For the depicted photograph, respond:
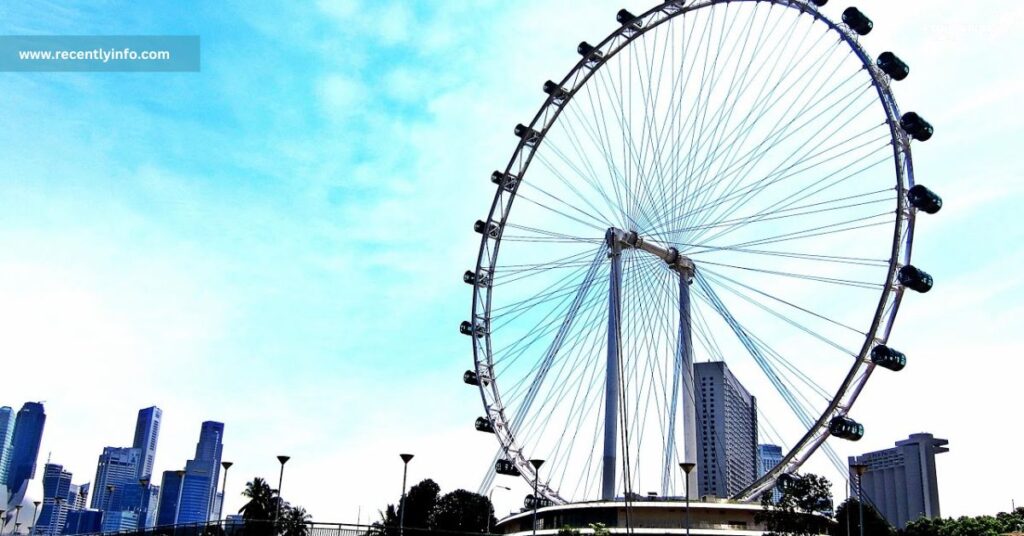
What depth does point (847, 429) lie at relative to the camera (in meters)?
50.1

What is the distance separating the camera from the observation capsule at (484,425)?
7500 centimetres

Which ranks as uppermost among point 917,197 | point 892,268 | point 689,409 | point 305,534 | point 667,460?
point 917,197

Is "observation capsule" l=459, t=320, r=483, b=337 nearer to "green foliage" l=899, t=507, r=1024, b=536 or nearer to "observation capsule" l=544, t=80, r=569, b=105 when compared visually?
"observation capsule" l=544, t=80, r=569, b=105

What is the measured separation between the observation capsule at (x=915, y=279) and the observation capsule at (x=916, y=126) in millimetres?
6902

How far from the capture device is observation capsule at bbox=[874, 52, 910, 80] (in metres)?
50.2

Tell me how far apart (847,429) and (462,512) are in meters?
62.2

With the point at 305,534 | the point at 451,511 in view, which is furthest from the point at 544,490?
the point at 451,511

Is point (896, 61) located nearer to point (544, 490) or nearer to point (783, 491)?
point (783, 491)

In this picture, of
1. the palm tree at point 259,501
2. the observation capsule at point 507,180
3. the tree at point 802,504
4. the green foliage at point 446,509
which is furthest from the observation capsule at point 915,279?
the green foliage at point 446,509

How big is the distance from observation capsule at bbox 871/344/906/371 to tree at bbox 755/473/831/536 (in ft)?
30.1

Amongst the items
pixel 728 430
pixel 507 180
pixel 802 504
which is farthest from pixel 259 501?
pixel 728 430

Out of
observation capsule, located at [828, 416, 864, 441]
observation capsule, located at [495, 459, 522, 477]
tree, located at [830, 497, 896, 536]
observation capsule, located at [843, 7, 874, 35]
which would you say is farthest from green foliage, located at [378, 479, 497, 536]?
observation capsule, located at [843, 7, 874, 35]

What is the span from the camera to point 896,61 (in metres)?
50.2

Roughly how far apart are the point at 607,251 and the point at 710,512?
20.9 meters
